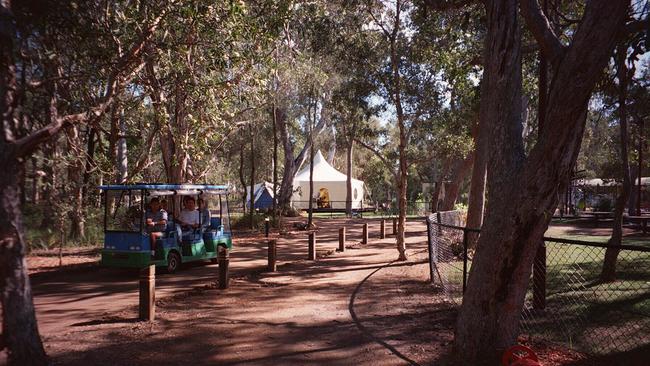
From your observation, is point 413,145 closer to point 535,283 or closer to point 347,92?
point 347,92

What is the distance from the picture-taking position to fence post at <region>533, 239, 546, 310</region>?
263 inches

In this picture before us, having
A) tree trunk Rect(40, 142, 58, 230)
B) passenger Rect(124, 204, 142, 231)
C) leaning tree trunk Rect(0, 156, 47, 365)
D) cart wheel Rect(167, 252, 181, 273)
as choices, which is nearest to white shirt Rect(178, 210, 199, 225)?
cart wheel Rect(167, 252, 181, 273)

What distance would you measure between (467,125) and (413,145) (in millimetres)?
16369

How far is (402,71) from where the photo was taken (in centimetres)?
1678

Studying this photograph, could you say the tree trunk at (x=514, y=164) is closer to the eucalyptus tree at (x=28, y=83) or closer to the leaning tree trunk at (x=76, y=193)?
the eucalyptus tree at (x=28, y=83)

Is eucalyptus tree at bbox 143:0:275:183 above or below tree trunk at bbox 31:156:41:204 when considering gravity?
above

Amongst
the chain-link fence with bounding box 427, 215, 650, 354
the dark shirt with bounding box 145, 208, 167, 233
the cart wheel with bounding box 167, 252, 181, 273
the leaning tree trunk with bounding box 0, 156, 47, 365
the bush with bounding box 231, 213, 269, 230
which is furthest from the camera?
the bush with bounding box 231, 213, 269, 230

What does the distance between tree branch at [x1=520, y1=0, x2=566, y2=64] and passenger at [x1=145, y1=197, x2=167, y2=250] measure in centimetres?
900

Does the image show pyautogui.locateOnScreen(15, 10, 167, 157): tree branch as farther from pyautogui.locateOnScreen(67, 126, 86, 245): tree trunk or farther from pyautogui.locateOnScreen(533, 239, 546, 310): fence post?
pyautogui.locateOnScreen(533, 239, 546, 310): fence post

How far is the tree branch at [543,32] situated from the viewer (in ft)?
16.0

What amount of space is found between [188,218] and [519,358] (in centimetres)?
982

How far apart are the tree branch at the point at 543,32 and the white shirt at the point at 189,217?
963cm

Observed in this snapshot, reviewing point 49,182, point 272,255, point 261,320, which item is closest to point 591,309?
point 261,320

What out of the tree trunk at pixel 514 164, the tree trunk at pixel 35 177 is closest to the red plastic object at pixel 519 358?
the tree trunk at pixel 514 164
